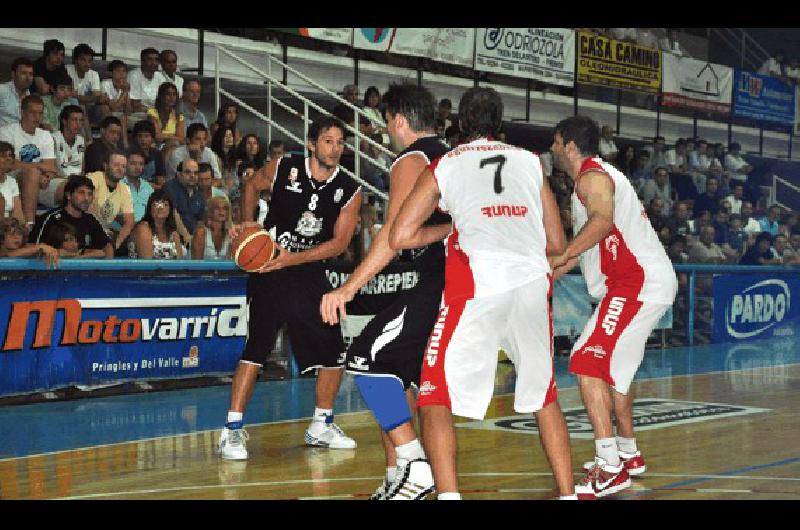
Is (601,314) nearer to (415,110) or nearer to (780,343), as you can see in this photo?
→ (415,110)

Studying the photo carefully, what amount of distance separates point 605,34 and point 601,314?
1627 cm

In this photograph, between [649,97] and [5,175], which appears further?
[649,97]

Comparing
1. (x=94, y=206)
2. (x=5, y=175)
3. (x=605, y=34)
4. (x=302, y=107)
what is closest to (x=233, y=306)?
(x=94, y=206)

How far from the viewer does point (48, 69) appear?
12656 millimetres

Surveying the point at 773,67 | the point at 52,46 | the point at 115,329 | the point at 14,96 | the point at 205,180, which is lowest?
the point at 115,329

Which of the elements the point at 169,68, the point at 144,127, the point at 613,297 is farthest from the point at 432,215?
the point at 169,68

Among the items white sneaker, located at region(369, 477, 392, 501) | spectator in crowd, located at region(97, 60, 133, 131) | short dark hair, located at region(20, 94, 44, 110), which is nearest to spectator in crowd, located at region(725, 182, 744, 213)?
spectator in crowd, located at region(97, 60, 133, 131)

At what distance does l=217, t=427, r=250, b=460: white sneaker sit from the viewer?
24.5ft

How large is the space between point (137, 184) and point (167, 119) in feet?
5.27

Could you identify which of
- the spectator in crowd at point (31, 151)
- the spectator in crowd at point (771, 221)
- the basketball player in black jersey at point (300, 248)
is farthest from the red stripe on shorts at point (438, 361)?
the spectator in crowd at point (771, 221)

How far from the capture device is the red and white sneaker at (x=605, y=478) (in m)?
6.49

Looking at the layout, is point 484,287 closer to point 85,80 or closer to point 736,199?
point 85,80

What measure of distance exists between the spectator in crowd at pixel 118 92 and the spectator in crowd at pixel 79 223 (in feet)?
9.17

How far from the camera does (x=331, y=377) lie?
8031mm
